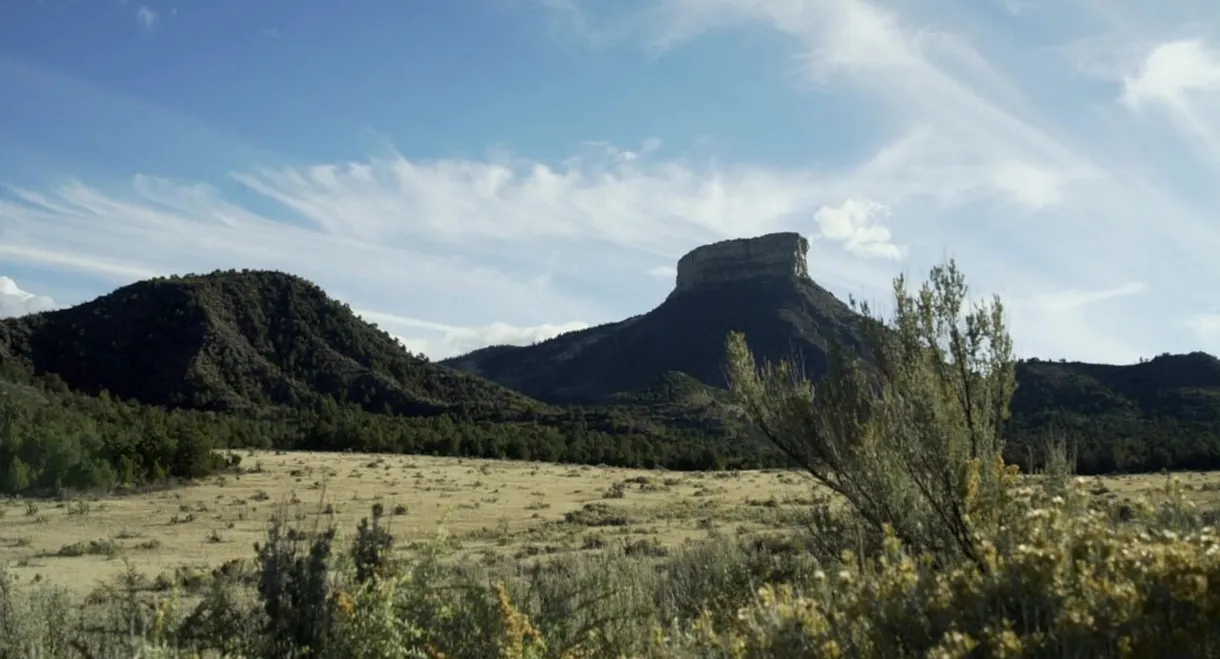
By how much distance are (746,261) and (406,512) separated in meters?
69.6

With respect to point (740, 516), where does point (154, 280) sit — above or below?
above

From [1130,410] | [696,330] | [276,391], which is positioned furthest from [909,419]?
[696,330]


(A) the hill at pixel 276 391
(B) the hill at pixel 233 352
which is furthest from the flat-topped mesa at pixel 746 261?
(B) the hill at pixel 233 352

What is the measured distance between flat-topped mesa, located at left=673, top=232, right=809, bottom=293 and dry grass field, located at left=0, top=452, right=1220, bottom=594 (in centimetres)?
4858

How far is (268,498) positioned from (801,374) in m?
20.9

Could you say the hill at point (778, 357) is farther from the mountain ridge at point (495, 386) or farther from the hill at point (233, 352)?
the hill at point (233, 352)

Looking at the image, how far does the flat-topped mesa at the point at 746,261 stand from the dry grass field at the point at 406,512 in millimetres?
48581

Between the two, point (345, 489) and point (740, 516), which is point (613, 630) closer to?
point (740, 516)

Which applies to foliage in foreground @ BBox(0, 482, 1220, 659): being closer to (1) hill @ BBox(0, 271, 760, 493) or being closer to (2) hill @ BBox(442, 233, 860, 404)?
(1) hill @ BBox(0, 271, 760, 493)

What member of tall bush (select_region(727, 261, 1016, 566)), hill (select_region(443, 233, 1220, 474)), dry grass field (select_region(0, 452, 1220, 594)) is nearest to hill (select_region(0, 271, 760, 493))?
dry grass field (select_region(0, 452, 1220, 594))

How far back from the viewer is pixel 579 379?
84.1 m

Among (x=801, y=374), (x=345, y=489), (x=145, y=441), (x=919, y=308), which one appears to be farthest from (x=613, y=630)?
(x=145, y=441)

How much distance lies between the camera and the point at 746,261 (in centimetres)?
8931

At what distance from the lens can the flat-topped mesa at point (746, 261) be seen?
85.7m
